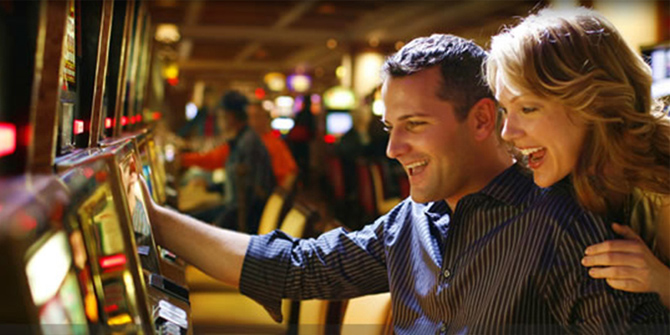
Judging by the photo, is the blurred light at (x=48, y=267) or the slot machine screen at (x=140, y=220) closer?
the blurred light at (x=48, y=267)

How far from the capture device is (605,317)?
1.30m

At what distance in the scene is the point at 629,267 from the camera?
127cm

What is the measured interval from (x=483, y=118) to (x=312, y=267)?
0.57 metres

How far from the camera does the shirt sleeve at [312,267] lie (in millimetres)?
1756

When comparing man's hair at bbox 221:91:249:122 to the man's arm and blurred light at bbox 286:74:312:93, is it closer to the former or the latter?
the man's arm

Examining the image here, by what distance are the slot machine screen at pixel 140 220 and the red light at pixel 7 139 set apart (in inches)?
17.9

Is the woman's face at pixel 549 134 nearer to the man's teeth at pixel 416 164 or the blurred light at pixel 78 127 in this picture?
the man's teeth at pixel 416 164

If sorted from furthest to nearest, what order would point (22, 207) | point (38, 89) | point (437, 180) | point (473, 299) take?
1. point (437, 180)
2. point (473, 299)
3. point (38, 89)
4. point (22, 207)

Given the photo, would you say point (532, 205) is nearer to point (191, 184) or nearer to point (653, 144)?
point (653, 144)

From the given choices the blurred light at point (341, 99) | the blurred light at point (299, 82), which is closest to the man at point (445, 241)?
the blurred light at point (341, 99)

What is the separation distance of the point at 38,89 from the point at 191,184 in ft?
23.2

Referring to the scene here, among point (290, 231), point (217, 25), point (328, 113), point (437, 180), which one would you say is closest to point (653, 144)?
point (437, 180)

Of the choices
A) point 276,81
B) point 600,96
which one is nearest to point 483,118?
point 600,96

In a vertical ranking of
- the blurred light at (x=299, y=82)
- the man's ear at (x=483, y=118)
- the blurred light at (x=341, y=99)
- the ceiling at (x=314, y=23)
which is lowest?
the man's ear at (x=483, y=118)
